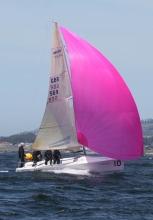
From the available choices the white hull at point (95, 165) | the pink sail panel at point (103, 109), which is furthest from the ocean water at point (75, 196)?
the pink sail panel at point (103, 109)

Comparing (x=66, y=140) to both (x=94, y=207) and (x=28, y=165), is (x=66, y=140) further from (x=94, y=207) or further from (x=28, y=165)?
(x=94, y=207)

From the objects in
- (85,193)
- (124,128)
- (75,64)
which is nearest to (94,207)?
(85,193)

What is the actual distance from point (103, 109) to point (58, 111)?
3621 millimetres

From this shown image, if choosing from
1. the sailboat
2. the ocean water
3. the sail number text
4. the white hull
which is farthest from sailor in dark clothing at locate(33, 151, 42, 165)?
the sail number text

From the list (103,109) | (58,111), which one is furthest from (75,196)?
(58,111)

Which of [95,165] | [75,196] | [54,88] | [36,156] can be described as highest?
[54,88]

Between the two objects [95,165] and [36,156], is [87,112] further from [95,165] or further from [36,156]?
[36,156]

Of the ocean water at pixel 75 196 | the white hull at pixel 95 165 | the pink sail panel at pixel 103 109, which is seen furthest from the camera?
the white hull at pixel 95 165

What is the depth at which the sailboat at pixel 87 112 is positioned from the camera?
32.0m

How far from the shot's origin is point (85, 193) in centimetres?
2538

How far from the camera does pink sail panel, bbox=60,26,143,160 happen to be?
105 feet

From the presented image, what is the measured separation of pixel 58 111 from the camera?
34812mm

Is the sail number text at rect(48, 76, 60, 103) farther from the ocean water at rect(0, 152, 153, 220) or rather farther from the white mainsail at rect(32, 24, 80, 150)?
the ocean water at rect(0, 152, 153, 220)

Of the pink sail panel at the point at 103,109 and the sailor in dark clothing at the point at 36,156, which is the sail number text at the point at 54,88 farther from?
the sailor in dark clothing at the point at 36,156
